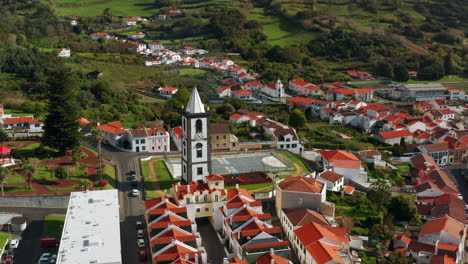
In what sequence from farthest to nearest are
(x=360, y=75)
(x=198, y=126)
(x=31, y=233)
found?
(x=360, y=75), (x=198, y=126), (x=31, y=233)

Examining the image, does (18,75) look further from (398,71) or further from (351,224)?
(398,71)

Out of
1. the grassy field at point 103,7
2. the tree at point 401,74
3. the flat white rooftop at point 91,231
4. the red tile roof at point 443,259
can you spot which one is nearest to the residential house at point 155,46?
the grassy field at point 103,7

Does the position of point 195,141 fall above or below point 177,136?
above

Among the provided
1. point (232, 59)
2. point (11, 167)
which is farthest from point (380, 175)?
point (232, 59)

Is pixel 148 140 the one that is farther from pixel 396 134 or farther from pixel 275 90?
pixel 275 90

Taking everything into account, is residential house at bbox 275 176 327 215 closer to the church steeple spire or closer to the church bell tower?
the church bell tower

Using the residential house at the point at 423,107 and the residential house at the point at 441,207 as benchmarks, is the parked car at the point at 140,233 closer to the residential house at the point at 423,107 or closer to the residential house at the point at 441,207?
the residential house at the point at 441,207

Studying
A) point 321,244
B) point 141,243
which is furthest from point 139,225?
point 321,244

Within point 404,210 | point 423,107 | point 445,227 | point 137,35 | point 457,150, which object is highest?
point 445,227
